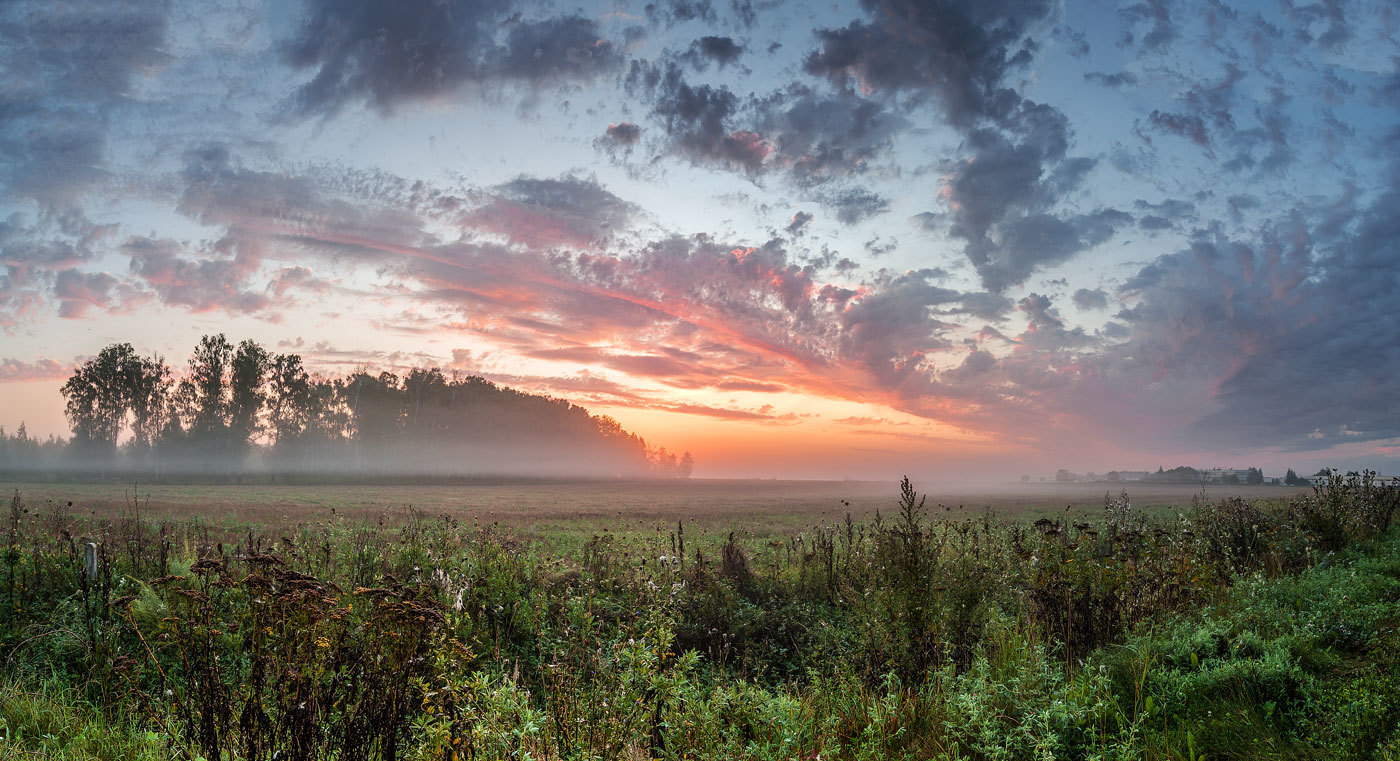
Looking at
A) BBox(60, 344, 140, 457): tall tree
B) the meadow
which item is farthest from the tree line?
the meadow

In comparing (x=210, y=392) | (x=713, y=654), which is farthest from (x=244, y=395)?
(x=713, y=654)

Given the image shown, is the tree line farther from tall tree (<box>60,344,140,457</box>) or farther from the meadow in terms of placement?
the meadow

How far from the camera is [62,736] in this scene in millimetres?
5562

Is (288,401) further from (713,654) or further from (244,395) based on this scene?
(713,654)

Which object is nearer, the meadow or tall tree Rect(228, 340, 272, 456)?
the meadow

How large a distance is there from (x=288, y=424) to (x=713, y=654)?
88.9 metres

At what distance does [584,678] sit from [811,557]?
623cm

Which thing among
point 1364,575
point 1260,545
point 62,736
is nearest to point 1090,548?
point 1364,575

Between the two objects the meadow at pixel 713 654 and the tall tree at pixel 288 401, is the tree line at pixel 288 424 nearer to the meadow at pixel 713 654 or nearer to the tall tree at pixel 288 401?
the tall tree at pixel 288 401

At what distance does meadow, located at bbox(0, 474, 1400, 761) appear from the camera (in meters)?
3.63

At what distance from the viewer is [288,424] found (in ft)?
267

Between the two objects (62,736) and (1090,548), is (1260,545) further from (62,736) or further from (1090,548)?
(62,736)

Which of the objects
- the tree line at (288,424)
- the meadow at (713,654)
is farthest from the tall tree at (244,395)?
the meadow at (713,654)

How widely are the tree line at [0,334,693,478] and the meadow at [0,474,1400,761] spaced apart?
75275mm
